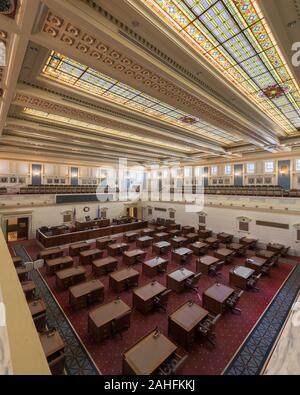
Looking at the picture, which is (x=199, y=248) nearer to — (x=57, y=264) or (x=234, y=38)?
(x=57, y=264)

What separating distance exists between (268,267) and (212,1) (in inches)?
403

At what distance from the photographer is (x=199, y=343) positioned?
5227mm

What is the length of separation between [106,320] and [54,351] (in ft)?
4.81

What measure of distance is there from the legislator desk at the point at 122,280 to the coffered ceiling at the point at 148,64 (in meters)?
6.98

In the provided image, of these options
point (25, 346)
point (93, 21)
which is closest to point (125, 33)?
point (93, 21)

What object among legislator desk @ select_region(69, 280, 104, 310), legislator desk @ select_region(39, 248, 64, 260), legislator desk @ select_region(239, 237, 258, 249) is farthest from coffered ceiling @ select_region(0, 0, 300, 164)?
legislator desk @ select_region(239, 237, 258, 249)

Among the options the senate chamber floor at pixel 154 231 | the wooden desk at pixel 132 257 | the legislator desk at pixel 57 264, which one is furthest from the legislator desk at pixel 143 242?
the legislator desk at pixel 57 264

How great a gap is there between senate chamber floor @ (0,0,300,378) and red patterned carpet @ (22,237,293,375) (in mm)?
42

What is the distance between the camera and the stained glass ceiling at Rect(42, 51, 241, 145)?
19.1ft

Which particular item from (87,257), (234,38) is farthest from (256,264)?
(234,38)

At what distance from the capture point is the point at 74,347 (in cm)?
504

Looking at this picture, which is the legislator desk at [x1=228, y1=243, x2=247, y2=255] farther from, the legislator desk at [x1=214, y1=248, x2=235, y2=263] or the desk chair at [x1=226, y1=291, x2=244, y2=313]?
the desk chair at [x1=226, y1=291, x2=244, y2=313]

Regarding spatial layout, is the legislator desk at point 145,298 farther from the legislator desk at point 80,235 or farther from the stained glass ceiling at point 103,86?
the legislator desk at point 80,235
